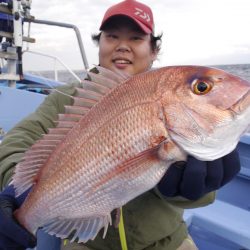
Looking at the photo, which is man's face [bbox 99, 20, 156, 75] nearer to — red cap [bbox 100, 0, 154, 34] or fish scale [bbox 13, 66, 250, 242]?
red cap [bbox 100, 0, 154, 34]

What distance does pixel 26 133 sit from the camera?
6.53 ft

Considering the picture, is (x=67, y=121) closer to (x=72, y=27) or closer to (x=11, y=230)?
(x=11, y=230)

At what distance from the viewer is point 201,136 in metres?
1.26

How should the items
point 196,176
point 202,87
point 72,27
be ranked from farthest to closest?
point 72,27, point 196,176, point 202,87

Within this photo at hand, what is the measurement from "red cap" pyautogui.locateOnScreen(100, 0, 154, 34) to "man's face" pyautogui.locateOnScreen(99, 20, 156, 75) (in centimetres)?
5

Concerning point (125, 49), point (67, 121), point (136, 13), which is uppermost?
point (136, 13)

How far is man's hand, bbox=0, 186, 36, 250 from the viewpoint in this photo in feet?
4.93

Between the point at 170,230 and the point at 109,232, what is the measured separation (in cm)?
35

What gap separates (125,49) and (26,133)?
0.82 meters

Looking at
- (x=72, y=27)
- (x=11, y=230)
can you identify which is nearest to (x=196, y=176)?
(x=11, y=230)

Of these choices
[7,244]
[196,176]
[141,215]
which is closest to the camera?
[196,176]

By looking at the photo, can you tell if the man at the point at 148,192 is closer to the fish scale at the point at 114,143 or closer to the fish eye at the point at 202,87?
the fish scale at the point at 114,143

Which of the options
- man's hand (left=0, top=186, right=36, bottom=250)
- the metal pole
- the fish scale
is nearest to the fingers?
man's hand (left=0, top=186, right=36, bottom=250)

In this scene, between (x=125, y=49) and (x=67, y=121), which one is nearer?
(x=67, y=121)
